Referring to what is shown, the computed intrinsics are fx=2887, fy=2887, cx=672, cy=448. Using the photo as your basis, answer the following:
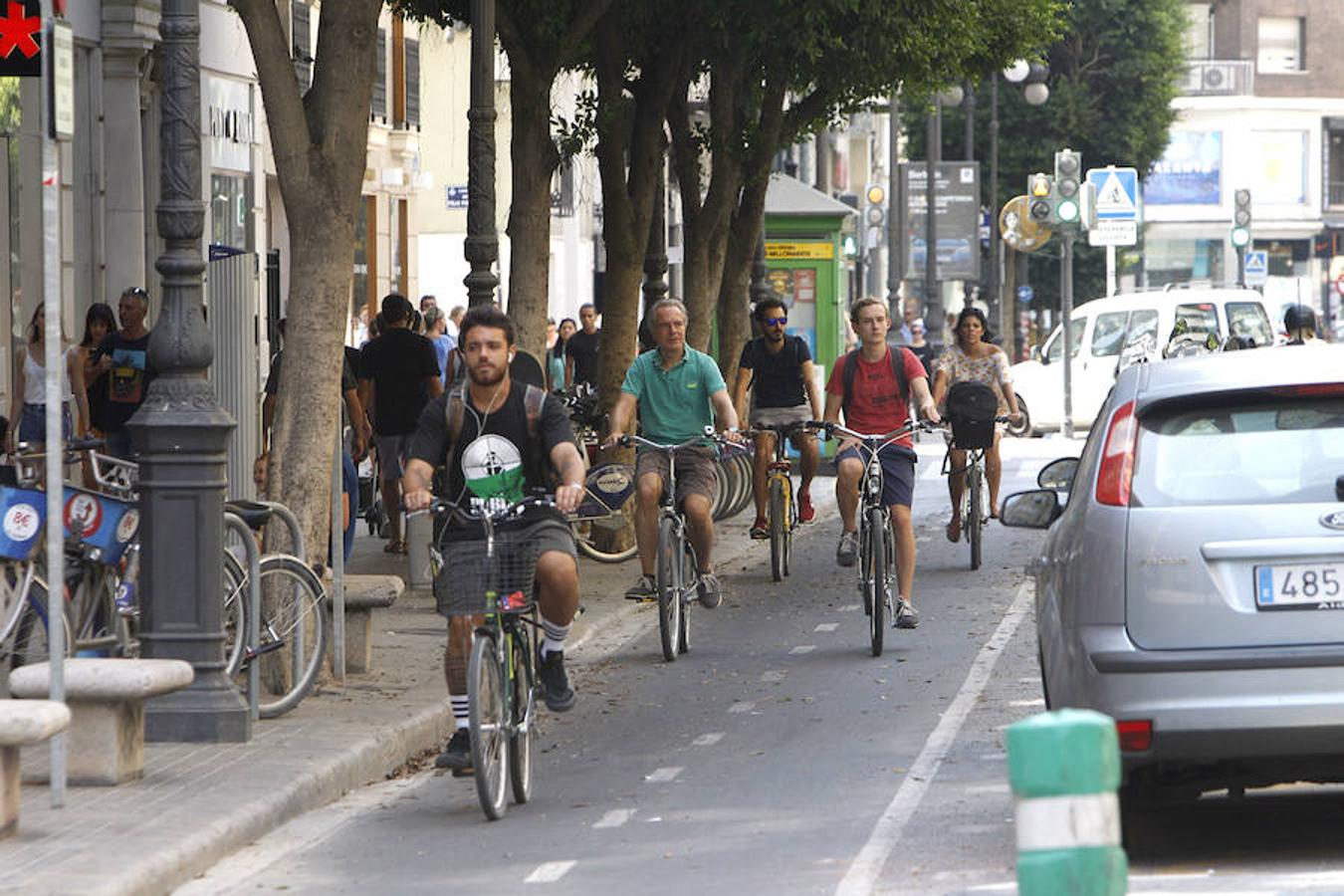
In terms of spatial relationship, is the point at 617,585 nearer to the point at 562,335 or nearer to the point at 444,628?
the point at 444,628

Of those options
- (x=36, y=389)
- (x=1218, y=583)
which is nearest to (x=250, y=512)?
(x=1218, y=583)

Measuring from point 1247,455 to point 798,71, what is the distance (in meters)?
18.8

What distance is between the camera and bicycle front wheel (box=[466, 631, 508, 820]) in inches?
371

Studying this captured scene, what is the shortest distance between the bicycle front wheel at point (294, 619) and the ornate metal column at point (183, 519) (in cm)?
87

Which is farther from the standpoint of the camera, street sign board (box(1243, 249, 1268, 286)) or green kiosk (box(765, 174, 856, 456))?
street sign board (box(1243, 249, 1268, 286))

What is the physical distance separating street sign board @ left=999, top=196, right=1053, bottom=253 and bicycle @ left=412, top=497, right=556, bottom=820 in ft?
94.3

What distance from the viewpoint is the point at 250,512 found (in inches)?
476

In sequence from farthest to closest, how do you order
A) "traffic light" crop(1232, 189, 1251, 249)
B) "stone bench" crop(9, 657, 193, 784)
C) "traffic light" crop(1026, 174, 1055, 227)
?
1. "traffic light" crop(1232, 189, 1251, 249)
2. "traffic light" crop(1026, 174, 1055, 227)
3. "stone bench" crop(9, 657, 193, 784)

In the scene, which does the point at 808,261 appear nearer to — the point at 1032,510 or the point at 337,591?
the point at 337,591

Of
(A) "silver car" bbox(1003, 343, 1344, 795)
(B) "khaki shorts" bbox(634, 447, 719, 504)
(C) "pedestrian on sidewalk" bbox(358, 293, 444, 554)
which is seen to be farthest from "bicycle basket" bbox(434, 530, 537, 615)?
(C) "pedestrian on sidewalk" bbox(358, 293, 444, 554)

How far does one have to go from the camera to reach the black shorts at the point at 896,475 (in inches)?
599

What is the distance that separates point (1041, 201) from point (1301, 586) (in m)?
29.3

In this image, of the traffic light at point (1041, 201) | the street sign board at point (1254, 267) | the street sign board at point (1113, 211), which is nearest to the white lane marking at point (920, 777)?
the traffic light at point (1041, 201)

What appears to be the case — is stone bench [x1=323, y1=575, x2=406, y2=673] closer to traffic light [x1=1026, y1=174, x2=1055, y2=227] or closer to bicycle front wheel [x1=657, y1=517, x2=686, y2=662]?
bicycle front wheel [x1=657, y1=517, x2=686, y2=662]
